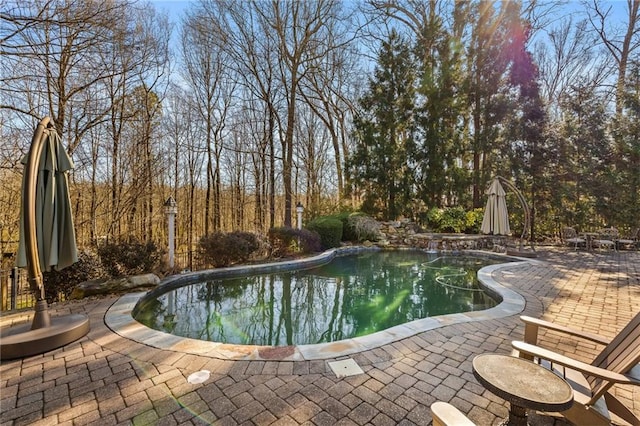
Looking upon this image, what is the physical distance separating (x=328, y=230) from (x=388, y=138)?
629cm

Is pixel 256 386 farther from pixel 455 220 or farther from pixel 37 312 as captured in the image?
pixel 455 220

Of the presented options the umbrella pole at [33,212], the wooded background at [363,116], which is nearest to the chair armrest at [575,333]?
the umbrella pole at [33,212]

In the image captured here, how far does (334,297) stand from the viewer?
602 centimetres

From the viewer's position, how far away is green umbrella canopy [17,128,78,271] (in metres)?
3.21

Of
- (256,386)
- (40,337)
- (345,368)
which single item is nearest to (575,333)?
(345,368)

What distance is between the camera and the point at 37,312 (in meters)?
3.25

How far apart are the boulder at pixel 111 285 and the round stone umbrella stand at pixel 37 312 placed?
1.58 m

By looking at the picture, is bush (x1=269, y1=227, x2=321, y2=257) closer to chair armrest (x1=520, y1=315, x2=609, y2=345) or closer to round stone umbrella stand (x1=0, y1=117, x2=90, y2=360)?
round stone umbrella stand (x1=0, y1=117, x2=90, y2=360)

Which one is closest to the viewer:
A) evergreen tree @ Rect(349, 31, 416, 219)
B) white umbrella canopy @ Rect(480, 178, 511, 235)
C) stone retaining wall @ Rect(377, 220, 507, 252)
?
white umbrella canopy @ Rect(480, 178, 511, 235)

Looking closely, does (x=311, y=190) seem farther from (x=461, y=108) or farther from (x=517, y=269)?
(x=517, y=269)

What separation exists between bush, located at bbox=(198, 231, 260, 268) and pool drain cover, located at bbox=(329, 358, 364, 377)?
17.3ft

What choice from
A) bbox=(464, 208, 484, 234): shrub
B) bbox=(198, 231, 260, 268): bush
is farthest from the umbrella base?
bbox=(464, 208, 484, 234): shrub

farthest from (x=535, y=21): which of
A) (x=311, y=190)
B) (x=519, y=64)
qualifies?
(x=311, y=190)

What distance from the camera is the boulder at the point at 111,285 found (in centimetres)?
485
